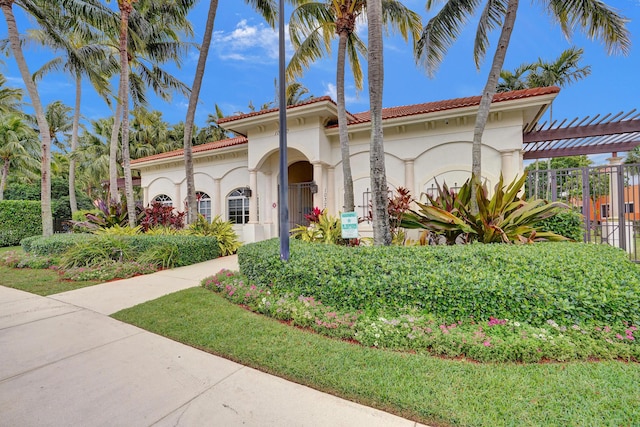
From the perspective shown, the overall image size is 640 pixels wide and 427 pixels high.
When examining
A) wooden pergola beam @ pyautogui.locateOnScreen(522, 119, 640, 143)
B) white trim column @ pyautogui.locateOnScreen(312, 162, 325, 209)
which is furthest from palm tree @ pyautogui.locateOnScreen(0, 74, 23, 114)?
wooden pergola beam @ pyautogui.locateOnScreen(522, 119, 640, 143)

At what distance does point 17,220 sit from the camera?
50.8 ft

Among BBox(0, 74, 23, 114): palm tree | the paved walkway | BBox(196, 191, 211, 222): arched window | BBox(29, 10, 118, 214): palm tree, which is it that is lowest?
the paved walkway

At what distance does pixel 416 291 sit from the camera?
12.6 feet

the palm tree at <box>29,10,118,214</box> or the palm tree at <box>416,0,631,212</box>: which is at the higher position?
the palm tree at <box>29,10,118,214</box>

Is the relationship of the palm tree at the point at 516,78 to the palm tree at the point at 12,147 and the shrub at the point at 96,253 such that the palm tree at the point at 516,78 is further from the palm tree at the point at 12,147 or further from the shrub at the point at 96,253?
the palm tree at the point at 12,147

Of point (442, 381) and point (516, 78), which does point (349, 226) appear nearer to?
point (442, 381)

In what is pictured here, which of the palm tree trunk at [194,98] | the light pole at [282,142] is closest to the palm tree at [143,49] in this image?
the palm tree trunk at [194,98]

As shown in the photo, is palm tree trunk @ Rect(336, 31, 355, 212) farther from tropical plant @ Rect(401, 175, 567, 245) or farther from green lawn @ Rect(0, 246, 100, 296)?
green lawn @ Rect(0, 246, 100, 296)

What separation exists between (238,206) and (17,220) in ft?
41.6

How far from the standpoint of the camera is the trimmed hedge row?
8.56 meters

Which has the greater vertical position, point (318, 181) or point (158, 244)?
point (318, 181)

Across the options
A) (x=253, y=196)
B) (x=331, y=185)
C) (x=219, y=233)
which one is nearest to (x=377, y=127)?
(x=331, y=185)

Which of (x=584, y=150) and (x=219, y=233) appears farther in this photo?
(x=219, y=233)

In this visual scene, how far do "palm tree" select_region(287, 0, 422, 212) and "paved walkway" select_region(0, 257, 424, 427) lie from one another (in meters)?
5.75
